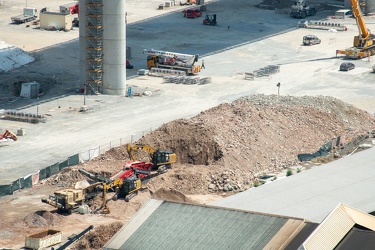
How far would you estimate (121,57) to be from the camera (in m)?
106

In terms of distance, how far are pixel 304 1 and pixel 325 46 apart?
81.6ft

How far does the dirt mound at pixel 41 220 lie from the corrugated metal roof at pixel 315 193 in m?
10.2

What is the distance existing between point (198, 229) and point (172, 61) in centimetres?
6030

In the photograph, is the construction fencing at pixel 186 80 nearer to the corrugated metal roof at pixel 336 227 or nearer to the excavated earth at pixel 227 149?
the excavated earth at pixel 227 149

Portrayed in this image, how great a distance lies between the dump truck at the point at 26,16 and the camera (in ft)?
474

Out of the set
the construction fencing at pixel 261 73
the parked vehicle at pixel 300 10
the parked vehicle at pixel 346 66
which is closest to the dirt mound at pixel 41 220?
the construction fencing at pixel 261 73

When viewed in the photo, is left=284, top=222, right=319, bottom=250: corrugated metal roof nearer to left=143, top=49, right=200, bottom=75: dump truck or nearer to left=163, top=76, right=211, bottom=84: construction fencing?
left=163, top=76, right=211, bottom=84: construction fencing

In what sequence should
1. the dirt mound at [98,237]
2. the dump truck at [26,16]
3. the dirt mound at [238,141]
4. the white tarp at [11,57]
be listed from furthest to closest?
the dump truck at [26,16] < the white tarp at [11,57] < the dirt mound at [238,141] < the dirt mound at [98,237]

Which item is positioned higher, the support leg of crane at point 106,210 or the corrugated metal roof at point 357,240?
the corrugated metal roof at point 357,240

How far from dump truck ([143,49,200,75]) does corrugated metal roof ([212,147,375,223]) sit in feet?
133

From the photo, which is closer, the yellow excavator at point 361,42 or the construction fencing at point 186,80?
the construction fencing at point 186,80

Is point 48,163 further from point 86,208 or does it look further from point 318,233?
point 318,233

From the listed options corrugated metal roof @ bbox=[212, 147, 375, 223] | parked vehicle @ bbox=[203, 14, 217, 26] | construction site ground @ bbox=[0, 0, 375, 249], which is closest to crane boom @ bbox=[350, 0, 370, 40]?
construction site ground @ bbox=[0, 0, 375, 249]

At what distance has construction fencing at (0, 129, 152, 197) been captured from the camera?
246 ft
